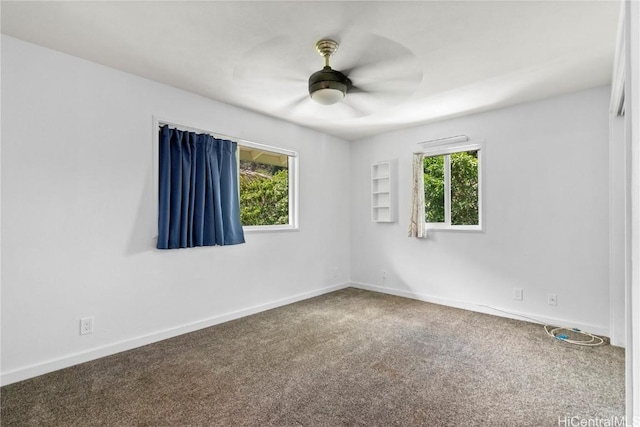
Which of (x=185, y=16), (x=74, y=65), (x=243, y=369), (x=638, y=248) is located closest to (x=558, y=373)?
(x=638, y=248)

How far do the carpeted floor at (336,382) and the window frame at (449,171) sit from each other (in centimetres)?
125

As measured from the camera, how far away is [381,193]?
4.81 metres

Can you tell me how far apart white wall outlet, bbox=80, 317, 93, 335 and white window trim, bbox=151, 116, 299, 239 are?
2.64 feet

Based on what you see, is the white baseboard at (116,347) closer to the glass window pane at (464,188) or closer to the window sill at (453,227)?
the window sill at (453,227)

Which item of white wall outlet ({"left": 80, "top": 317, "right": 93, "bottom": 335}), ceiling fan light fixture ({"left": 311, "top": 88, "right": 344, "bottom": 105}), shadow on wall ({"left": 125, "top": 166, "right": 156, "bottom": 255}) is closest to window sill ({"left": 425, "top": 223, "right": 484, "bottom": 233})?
ceiling fan light fixture ({"left": 311, "top": 88, "right": 344, "bottom": 105})

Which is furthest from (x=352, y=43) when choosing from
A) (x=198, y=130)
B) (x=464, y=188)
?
(x=464, y=188)

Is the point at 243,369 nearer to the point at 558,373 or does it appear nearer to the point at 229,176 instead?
the point at 229,176

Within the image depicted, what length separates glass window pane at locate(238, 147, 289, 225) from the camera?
154 inches

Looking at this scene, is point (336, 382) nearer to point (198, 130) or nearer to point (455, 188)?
point (198, 130)

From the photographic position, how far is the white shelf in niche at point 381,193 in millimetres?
4707

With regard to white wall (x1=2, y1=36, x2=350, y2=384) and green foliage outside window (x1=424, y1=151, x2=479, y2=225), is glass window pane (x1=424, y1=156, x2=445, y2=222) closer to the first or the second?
green foliage outside window (x1=424, y1=151, x2=479, y2=225)

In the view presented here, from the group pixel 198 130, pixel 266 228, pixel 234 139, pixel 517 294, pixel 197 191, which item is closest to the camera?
pixel 197 191

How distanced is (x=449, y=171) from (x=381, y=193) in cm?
100

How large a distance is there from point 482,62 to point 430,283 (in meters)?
2.73
